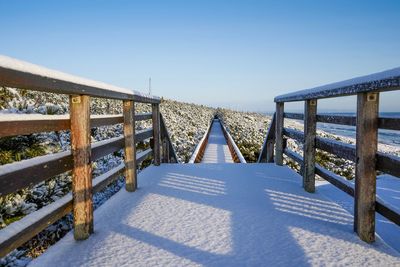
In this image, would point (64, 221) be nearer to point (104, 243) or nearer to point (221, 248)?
point (104, 243)

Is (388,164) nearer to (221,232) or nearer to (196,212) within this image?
(221,232)

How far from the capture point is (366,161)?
2.72m

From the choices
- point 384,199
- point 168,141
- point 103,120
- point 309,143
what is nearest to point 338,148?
point 309,143

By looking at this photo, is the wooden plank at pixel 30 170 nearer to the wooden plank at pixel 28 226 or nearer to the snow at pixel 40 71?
the wooden plank at pixel 28 226

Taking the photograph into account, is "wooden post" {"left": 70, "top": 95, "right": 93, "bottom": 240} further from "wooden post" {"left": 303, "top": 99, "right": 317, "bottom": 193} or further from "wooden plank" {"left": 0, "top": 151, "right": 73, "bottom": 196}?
"wooden post" {"left": 303, "top": 99, "right": 317, "bottom": 193}

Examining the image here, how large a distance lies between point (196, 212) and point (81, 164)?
134cm

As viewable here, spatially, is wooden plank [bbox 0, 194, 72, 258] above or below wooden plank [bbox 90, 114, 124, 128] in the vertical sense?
below

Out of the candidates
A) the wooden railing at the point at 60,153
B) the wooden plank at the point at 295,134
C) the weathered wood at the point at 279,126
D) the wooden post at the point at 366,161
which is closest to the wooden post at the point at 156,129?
the wooden railing at the point at 60,153

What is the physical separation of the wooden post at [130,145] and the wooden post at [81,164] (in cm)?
142

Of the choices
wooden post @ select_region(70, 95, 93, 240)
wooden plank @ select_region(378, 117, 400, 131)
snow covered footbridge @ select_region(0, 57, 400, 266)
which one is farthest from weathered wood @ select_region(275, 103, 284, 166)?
wooden post @ select_region(70, 95, 93, 240)

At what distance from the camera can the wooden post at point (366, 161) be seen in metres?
2.69

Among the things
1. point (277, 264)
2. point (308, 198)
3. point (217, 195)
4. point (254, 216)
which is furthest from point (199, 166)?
point (277, 264)

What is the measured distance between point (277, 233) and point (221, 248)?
0.58m

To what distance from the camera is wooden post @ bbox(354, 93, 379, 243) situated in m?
2.69
